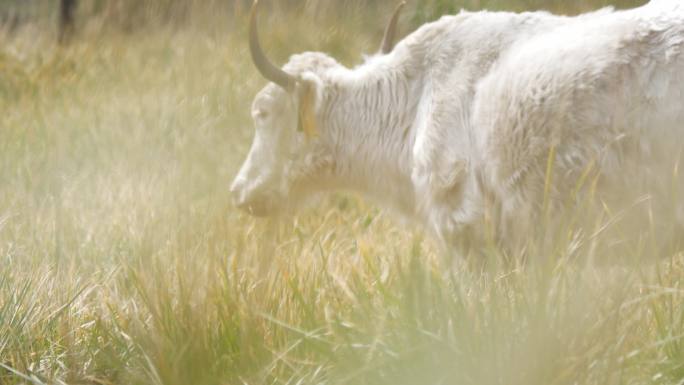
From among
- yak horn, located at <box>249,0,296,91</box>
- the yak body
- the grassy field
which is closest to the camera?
the grassy field

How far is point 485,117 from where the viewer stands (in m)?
4.80

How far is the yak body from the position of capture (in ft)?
14.3

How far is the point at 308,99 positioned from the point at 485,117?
116cm

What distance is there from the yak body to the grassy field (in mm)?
271

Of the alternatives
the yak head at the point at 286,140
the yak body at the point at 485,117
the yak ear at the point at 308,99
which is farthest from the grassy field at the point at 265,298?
the yak ear at the point at 308,99

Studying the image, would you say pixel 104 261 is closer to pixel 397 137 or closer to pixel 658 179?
pixel 397 137

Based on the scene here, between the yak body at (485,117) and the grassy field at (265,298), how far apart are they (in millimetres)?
271

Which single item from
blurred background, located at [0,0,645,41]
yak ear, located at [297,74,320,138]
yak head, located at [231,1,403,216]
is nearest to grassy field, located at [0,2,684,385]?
yak head, located at [231,1,403,216]

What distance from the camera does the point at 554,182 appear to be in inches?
179

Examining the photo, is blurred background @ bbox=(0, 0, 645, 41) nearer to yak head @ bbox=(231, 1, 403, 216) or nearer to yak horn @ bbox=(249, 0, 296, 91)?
yak head @ bbox=(231, 1, 403, 216)

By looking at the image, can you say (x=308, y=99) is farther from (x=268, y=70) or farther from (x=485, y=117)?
(x=485, y=117)

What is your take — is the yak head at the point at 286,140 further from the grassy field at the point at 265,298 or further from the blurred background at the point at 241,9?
the blurred background at the point at 241,9

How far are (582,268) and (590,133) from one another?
105cm

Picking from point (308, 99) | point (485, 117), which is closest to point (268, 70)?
point (308, 99)
